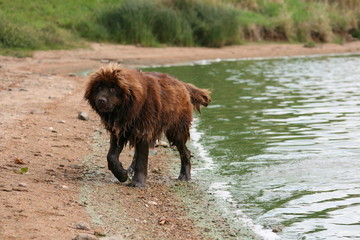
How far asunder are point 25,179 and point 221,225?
229 cm

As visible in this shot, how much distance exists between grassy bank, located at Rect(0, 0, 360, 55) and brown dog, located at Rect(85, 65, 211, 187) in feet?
58.0

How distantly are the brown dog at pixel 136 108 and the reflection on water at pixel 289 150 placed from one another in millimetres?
1102

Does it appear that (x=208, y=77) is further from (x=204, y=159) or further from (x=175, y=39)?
(x=204, y=159)

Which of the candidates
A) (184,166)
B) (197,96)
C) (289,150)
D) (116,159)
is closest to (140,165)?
(116,159)

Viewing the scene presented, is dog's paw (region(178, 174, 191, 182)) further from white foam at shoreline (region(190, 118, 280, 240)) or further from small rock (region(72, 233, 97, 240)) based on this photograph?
small rock (region(72, 233, 97, 240))

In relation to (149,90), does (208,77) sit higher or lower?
lower

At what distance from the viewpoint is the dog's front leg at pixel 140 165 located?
8367 millimetres

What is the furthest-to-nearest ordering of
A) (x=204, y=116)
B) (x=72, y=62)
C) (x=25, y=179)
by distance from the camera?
(x=72, y=62) → (x=204, y=116) → (x=25, y=179)

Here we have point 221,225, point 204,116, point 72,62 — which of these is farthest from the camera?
point 72,62

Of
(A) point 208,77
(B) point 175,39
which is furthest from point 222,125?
(B) point 175,39

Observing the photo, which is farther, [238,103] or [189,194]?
→ [238,103]

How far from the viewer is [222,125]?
1370 centimetres

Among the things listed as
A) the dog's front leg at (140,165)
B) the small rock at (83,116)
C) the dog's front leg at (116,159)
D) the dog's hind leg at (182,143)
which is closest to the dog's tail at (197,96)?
the dog's hind leg at (182,143)

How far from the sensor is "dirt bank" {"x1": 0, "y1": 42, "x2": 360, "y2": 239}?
6.38 metres
